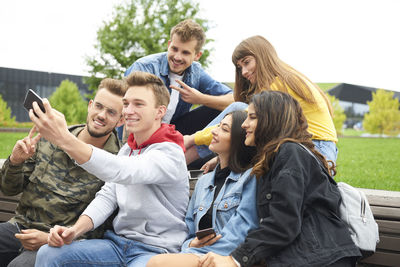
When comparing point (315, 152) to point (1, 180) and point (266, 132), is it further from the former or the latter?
point (1, 180)

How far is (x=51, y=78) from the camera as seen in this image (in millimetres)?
51969

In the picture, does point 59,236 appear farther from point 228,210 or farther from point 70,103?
point 70,103

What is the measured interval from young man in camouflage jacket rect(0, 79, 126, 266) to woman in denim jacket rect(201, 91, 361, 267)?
47.0 inches

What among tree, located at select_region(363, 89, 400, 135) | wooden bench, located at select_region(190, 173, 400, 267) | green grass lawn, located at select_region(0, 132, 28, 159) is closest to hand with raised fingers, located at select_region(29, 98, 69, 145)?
wooden bench, located at select_region(190, 173, 400, 267)

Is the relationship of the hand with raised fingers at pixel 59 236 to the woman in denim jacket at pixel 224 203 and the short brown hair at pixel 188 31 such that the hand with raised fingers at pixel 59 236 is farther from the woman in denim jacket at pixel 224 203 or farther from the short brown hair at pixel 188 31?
the short brown hair at pixel 188 31

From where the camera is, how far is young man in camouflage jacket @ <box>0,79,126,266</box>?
2.66 m

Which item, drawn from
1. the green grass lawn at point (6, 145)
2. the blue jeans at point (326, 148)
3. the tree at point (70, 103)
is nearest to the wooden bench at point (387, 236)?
the blue jeans at point (326, 148)

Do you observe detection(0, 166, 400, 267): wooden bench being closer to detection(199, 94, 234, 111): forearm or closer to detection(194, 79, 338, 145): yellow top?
detection(194, 79, 338, 145): yellow top

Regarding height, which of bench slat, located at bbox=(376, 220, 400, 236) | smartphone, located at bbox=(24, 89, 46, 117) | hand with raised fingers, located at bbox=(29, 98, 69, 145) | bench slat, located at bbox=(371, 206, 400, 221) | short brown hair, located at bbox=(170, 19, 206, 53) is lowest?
bench slat, located at bbox=(376, 220, 400, 236)

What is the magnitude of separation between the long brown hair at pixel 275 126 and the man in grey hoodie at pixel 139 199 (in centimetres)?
53

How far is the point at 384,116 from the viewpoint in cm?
4862

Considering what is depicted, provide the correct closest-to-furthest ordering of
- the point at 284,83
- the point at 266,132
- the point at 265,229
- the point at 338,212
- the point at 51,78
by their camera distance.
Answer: the point at 265,229, the point at 338,212, the point at 266,132, the point at 284,83, the point at 51,78

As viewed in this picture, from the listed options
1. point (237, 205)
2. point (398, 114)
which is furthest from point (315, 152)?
point (398, 114)

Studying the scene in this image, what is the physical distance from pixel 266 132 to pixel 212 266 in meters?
0.80
